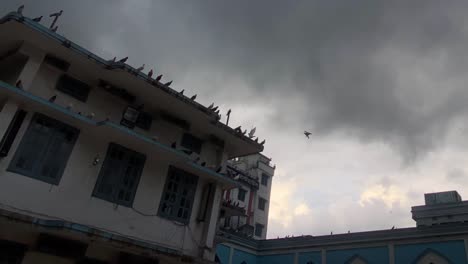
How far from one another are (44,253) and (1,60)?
24.2ft

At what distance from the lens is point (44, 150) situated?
12.7m

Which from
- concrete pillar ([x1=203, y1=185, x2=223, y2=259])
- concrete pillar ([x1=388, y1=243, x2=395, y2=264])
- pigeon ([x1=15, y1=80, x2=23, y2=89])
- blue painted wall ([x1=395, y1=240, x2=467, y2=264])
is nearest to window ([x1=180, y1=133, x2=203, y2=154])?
concrete pillar ([x1=203, y1=185, x2=223, y2=259])

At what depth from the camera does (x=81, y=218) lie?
12.9 m

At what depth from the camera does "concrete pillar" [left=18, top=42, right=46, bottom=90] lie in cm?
1259

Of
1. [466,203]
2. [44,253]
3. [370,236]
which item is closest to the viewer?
[44,253]

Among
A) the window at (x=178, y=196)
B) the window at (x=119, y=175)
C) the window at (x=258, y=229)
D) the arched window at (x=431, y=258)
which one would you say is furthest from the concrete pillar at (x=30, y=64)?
the window at (x=258, y=229)

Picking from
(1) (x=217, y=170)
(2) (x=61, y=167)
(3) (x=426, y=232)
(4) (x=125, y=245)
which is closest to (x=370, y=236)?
(3) (x=426, y=232)

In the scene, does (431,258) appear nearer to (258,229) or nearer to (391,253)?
(391,253)

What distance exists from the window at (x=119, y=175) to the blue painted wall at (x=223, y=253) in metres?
13.6

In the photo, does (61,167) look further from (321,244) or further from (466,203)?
(466,203)

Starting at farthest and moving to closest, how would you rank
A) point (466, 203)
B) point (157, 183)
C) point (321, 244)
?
point (466, 203) < point (321, 244) < point (157, 183)

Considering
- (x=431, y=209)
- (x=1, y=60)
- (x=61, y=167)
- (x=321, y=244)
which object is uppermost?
(x=431, y=209)

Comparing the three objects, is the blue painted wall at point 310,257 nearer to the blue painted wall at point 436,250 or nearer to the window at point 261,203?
the blue painted wall at point 436,250

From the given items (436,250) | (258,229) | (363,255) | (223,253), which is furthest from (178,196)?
(258,229)
